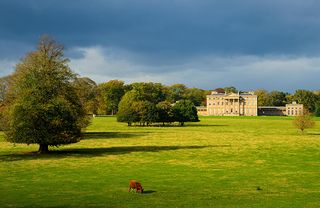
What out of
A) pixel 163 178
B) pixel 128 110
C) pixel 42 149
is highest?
pixel 128 110

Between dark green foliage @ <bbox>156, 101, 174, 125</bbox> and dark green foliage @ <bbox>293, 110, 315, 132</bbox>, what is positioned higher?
dark green foliage @ <bbox>156, 101, 174, 125</bbox>

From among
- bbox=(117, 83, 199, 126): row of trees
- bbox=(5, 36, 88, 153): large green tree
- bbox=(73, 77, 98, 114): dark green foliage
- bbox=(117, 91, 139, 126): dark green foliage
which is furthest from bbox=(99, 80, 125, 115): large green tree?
bbox=(5, 36, 88, 153): large green tree

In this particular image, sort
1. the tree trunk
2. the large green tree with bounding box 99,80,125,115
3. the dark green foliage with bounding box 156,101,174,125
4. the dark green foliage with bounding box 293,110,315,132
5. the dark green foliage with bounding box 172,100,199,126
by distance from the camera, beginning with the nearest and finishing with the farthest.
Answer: the tree trunk
the dark green foliage with bounding box 293,110,315,132
the dark green foliage with bounding box 156,101,174,125
the dark green foliage with bounding box 172,100,199,126
the large green tree with bounding box 99,80,125,115

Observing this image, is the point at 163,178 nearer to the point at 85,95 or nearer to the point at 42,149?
the point at 42,149

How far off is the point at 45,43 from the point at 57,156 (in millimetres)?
19028

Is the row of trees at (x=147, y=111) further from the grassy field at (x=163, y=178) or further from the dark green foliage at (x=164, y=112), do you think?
the grassy field at (x=163, y=178)

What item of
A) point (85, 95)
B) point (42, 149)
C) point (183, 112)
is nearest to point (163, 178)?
point (42, 149)

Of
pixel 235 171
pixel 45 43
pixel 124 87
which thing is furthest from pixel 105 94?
pixel 235 171

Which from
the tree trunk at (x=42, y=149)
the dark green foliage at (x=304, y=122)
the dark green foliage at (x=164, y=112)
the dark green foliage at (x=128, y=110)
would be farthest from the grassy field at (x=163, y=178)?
the dark green foliage at (x=164, y=112)

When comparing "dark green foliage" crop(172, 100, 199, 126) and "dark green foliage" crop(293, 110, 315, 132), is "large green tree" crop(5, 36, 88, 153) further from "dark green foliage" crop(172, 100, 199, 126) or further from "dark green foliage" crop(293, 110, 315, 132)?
"dark green foliage" crop(172, 100, 199, 126)

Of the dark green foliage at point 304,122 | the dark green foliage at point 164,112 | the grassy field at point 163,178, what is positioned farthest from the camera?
the dark green foliage at point 164,112

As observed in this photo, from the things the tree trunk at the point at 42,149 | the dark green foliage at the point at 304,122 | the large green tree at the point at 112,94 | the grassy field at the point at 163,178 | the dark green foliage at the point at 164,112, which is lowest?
the grassy field at the point at 163,178

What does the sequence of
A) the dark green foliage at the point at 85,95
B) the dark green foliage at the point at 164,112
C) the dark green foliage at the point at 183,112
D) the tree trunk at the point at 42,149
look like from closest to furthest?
the tree trunk at the point at 42,149
the dark green foliage at the point at 85,95
the dark green foliage at the point at 164,112
the dark green foliage at the point at 183,112

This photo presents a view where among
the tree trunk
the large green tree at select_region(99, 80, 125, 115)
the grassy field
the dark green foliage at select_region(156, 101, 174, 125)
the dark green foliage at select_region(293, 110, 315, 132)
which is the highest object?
the large green tree at select_region(99, 80, 125, 115)
